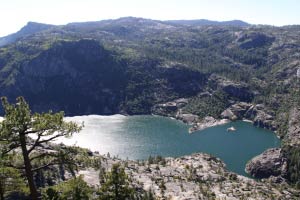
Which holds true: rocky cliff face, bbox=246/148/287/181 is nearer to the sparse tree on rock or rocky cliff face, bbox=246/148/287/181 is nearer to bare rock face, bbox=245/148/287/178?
bare rock face, bbox=245/148/287/178

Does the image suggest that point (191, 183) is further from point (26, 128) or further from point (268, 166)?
point (26, 128)

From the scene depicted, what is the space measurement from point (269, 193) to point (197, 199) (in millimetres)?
30897

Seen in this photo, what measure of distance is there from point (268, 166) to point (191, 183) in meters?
76.0

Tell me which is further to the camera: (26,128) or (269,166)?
(269,166)

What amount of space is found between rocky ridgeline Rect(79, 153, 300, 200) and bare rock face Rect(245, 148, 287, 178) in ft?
119

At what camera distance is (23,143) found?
30484 millimetres

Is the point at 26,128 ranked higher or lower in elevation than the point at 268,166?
higher

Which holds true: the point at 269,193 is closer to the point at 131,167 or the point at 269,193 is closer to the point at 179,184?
the point at 179,184

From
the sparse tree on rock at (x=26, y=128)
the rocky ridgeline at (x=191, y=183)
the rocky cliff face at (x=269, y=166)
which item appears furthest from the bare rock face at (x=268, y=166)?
the sparse tree on rock at (x=26, y=128)

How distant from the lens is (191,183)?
385 ft

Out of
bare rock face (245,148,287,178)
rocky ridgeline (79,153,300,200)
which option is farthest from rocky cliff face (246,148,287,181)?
rocky ridgeline (79,153,300,200)

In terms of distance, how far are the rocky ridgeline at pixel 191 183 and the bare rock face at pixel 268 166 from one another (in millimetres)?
36396

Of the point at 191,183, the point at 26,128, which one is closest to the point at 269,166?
the point at 191,183

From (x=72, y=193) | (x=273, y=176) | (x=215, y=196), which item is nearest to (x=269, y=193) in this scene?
(x=215, y=196)
